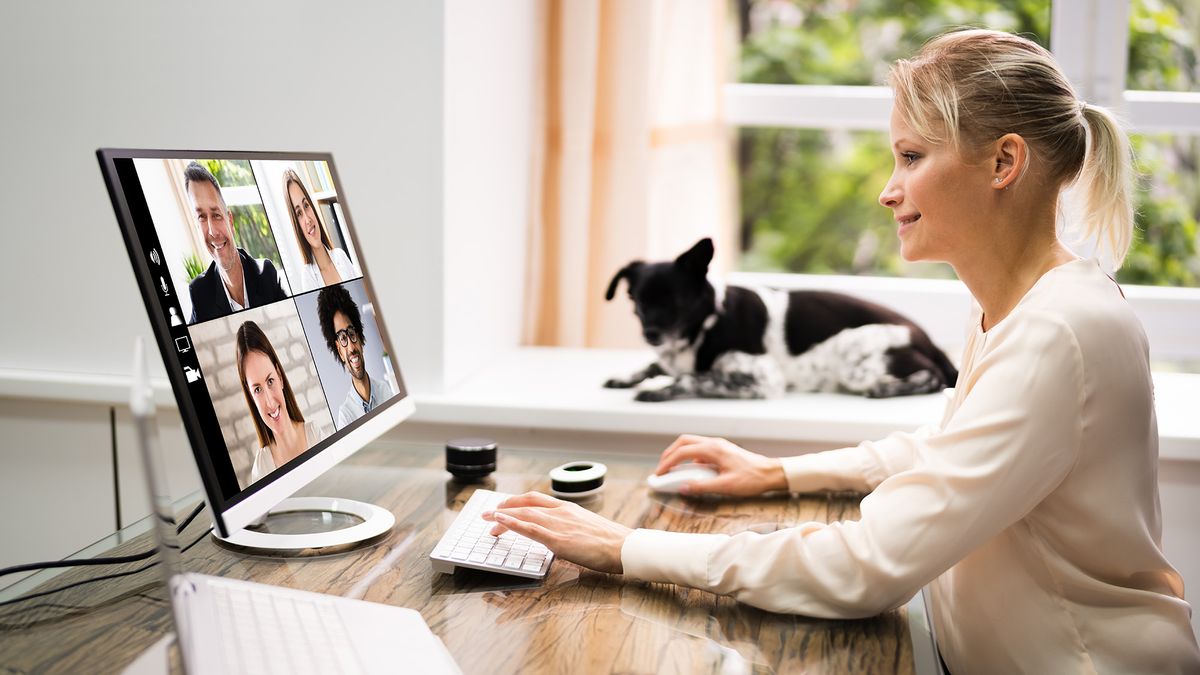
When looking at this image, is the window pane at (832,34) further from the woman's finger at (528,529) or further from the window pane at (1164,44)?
the woman's finger at (528,529)

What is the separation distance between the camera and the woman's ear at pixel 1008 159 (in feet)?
3.49

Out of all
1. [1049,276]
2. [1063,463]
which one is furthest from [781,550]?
[1049,276]

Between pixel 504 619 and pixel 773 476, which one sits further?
pixel 773 476

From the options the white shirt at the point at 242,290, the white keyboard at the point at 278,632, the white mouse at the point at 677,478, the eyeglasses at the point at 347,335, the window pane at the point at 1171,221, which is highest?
the white shirt at the point at 242,290

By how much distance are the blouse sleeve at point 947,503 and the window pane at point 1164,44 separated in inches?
110

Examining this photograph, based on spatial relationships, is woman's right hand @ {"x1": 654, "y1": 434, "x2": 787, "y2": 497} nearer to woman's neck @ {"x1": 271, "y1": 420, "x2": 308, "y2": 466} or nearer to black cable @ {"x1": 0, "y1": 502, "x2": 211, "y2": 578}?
woman's neck @ {"x1": 271, "y1": 420, "x2": 308, "y2": 466}

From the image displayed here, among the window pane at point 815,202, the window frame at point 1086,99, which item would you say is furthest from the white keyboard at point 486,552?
the window pane at point 815,202

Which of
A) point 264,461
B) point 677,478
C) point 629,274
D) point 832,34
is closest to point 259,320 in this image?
point 264,461

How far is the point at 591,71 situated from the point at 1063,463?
1.59m

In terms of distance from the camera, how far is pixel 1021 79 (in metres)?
1.07

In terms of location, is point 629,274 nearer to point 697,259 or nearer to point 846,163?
point 697,259

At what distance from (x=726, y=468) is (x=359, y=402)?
534 mm

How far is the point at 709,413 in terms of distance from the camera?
180 centimetres

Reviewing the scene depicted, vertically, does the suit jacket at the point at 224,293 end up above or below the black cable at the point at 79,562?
above
